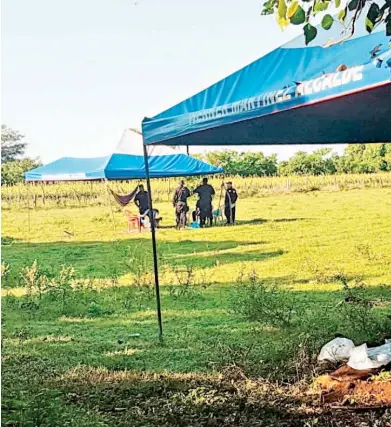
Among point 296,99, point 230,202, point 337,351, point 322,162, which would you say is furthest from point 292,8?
point 230,202

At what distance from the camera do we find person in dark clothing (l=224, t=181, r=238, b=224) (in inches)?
360

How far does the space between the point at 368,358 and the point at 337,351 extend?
21cm

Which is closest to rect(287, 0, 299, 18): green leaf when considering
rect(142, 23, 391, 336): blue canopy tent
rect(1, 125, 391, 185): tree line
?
rect(142, 23, 391, 336): blue canopy tent

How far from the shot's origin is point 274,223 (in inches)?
338

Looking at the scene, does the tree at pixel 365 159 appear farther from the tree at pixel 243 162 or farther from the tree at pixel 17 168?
the tree at pixel 17 168

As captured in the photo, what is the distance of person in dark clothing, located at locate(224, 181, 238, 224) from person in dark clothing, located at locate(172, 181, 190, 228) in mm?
535

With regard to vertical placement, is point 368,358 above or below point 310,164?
below

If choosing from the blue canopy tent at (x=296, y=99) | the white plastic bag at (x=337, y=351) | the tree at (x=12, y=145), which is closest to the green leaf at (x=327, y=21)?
the blue canopy tent at (x=296, y=99)

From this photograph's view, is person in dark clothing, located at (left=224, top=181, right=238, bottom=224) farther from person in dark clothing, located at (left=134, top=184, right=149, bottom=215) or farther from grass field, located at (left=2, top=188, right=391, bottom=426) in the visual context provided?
person in dark clothing, located at (left=134, top=184, right=149, bottom=215)

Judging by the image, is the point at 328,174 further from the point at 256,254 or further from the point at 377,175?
the point at 256,254

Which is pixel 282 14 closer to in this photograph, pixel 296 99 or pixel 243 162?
pixel 296 99

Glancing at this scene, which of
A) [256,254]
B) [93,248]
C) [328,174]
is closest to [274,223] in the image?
[328,174]

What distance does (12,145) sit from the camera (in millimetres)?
6754

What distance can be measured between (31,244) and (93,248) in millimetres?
782
